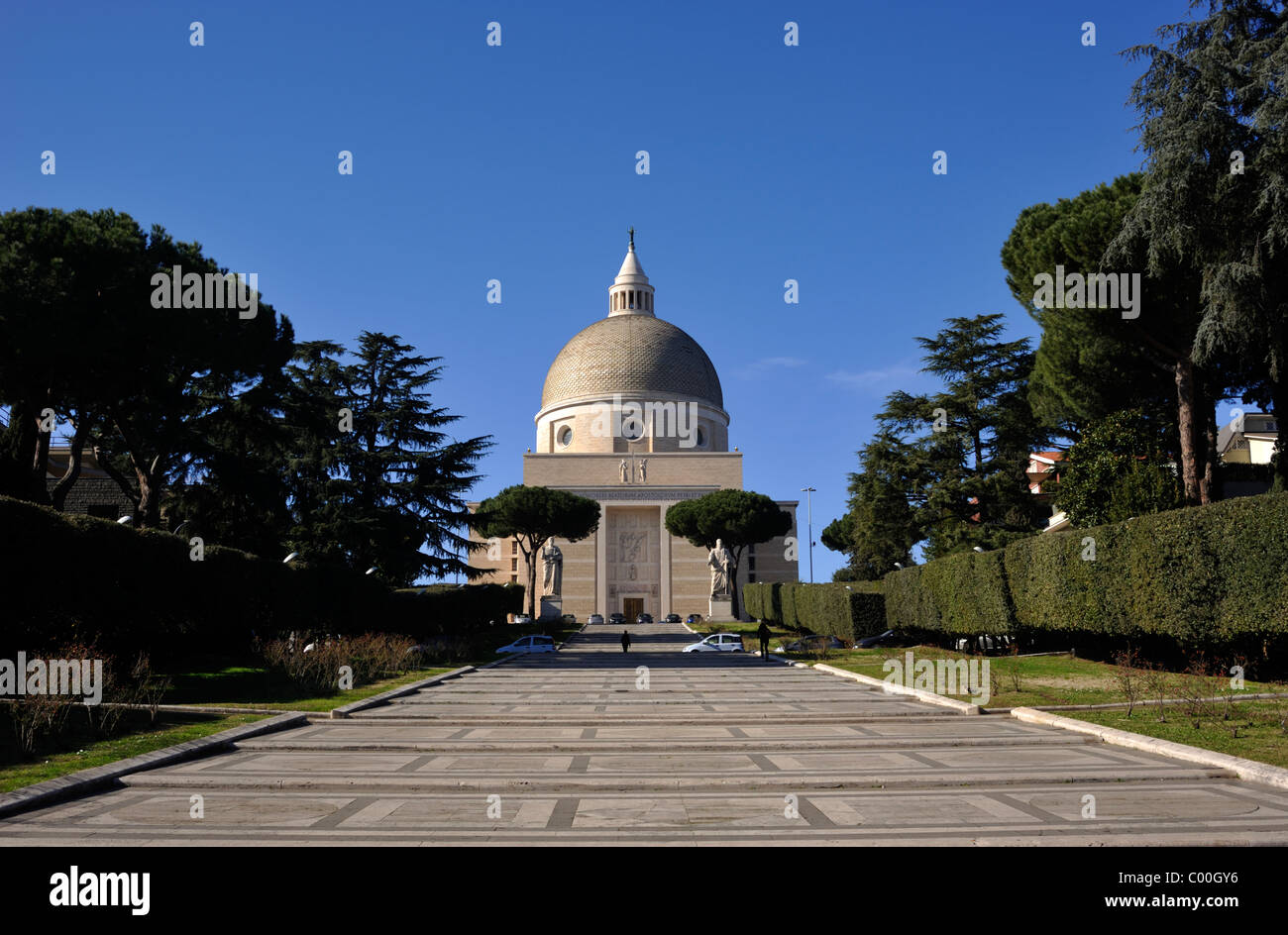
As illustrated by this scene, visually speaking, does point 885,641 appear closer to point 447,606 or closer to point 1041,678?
point 447,606

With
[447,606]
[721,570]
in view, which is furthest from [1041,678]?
[721,570]

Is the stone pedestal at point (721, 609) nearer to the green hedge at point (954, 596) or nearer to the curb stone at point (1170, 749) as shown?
the green hedge at point (954, 596)

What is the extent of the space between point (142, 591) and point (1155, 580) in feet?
66.3

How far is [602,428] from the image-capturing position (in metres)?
81.8

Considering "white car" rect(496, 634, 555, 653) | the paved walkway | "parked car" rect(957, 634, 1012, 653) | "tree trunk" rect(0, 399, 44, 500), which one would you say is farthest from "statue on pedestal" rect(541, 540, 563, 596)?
the paved walkway

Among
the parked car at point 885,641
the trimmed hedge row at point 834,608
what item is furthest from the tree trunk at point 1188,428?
the trimmed hedge row at point 834,608

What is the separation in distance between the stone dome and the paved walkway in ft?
222

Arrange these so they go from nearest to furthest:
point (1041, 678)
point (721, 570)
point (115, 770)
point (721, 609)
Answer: point (115, 770)
point (1041, 678)
point (721, 570)
point (721, 609)

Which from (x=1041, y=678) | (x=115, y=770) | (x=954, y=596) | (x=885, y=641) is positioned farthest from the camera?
(x=885, y=641)

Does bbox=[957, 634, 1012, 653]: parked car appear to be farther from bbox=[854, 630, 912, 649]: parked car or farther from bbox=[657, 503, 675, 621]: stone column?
bbox=[657, 503, 675, 621]: stone column

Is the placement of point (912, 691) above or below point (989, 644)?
above

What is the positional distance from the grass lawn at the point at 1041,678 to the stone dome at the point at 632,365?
177ft

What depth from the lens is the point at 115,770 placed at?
941 centimetres

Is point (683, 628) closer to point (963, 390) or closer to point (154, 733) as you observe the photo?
point (963, 390)
